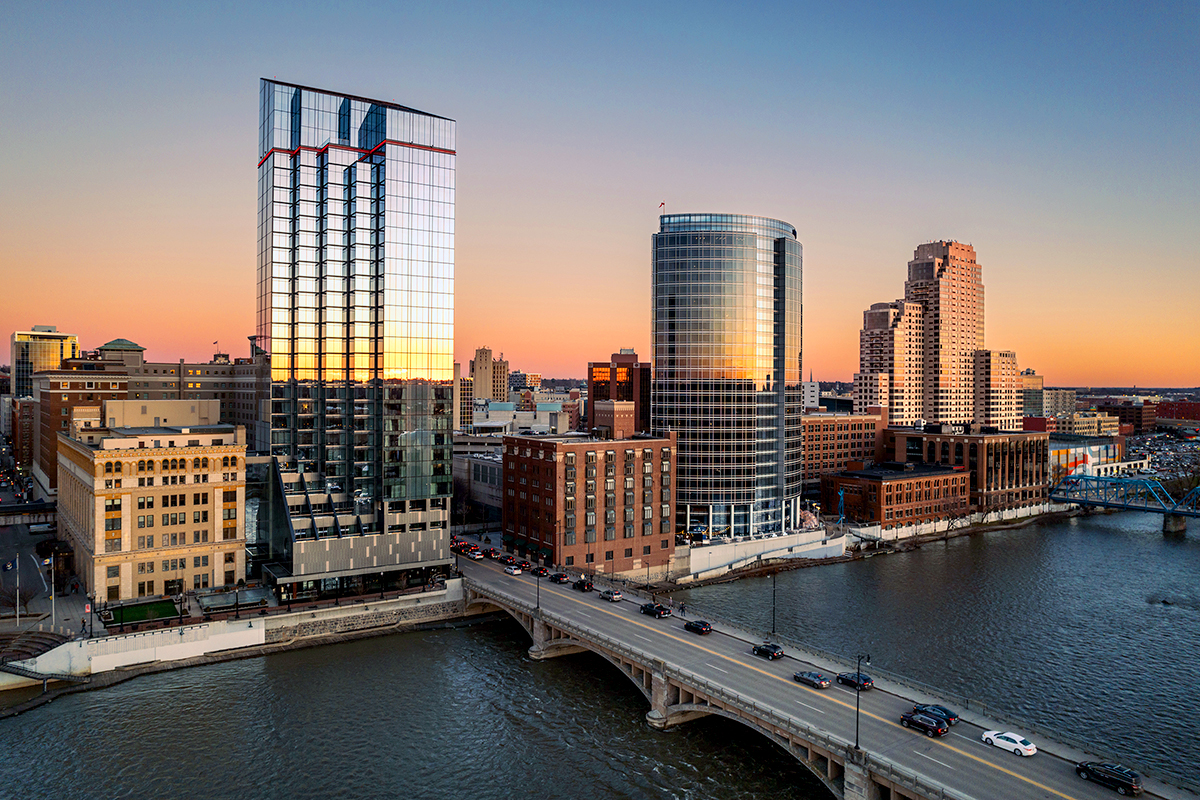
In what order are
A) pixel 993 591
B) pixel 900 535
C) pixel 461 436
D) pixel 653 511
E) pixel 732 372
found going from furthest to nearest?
pixel 461 436
pixel 900 535
pixel 732 372
pixel 653 511
pixel 993 591

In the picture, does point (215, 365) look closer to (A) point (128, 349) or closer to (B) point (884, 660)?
(A) point (128, 349)

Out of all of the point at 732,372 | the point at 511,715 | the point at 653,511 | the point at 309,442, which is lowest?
the point at 511,715

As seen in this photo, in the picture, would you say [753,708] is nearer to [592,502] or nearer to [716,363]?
[592,502]

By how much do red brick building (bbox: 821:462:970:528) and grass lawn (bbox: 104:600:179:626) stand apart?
382ft

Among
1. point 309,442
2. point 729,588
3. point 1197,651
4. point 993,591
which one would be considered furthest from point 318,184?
point 1197,651

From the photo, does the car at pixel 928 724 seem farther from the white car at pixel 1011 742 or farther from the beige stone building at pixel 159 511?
the beige stone building at pixel 159 511

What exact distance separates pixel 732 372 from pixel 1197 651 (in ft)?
237

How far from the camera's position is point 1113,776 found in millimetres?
44344

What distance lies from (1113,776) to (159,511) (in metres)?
91.2

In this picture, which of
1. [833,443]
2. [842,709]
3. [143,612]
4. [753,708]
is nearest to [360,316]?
[143,612]

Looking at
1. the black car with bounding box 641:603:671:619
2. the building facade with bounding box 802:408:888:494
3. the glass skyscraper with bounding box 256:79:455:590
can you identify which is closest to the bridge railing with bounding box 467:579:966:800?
the black car with bounding box 641:603:671:619

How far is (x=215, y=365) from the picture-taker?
157 meters

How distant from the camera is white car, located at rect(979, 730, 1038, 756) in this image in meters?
49.0

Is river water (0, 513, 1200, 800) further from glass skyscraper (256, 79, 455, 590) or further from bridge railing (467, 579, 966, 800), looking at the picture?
glass skyscraper (256, 79, 455, 590)
